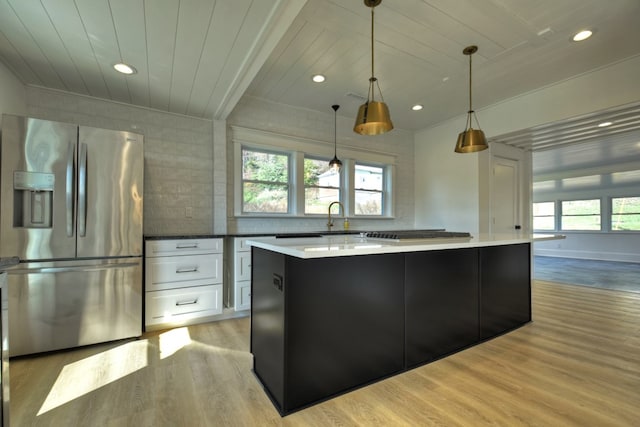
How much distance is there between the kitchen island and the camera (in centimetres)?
153

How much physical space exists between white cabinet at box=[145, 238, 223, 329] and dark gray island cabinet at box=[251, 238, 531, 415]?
3.97 feet

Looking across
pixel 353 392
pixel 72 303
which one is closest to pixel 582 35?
pixel 353 392

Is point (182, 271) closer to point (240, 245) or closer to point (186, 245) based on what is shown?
point (186, 245)

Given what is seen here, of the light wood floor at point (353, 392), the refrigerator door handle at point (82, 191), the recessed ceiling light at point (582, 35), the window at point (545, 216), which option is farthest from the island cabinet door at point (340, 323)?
the window at point (545, 216)

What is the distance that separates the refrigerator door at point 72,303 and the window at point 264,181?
1.58 m

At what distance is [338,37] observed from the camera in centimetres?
251

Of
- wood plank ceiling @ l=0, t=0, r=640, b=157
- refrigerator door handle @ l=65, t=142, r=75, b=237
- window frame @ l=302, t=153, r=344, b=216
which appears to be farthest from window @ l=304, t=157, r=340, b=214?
refrigerator door handle @ l=65, t=142, r=75, b=237

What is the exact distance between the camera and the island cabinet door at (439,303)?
6.43ft

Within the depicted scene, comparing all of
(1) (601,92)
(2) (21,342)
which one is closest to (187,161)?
(2) (21,342)

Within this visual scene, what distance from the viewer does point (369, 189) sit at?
485 centimetres

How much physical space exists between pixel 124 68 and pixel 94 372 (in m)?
2.36

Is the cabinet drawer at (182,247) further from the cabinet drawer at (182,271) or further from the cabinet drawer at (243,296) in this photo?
the cabinet drawer at (243,296)

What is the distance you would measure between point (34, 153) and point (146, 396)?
6.68ft

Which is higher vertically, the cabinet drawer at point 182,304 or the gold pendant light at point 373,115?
the gold pendant light at point 373,115
